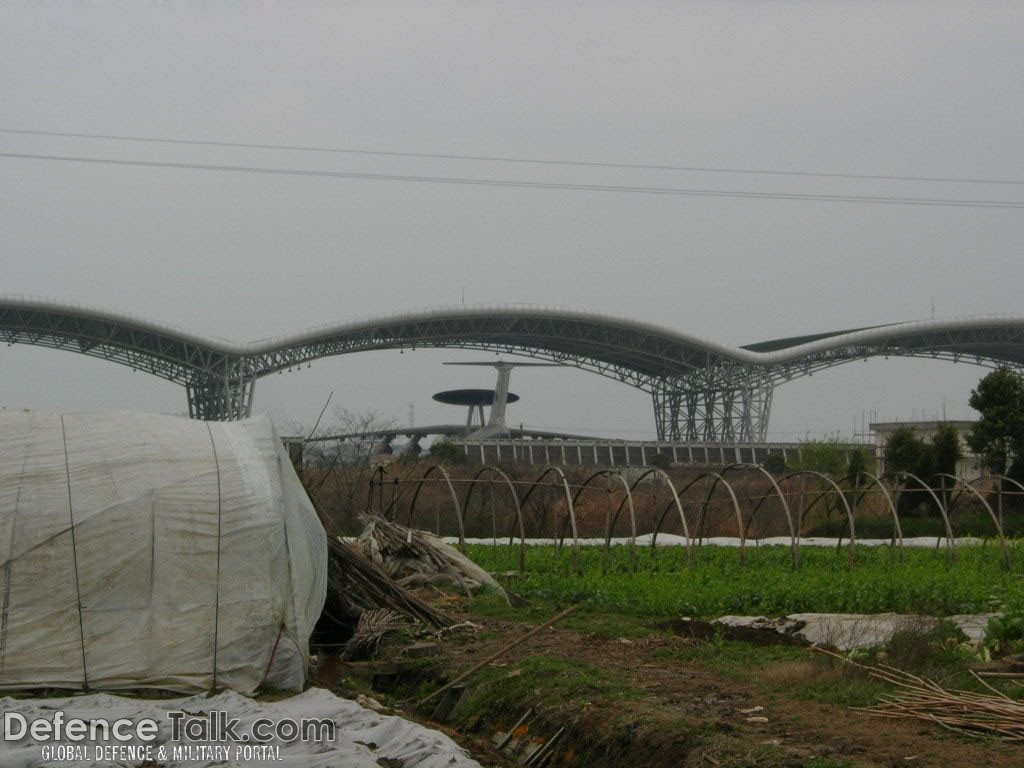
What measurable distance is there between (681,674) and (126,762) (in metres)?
4.09

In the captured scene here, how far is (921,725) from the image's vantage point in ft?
21.5

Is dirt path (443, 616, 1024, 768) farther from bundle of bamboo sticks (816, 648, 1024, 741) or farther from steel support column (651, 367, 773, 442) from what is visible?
steel support column (651, 367, 773, 442)

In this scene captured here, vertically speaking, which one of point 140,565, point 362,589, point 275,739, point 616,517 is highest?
point 140,565

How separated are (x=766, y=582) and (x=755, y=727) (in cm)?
753

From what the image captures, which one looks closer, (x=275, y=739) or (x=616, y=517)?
(x=275, y=739)

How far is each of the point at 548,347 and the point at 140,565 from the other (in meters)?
46.9

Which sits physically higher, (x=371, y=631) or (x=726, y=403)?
(x=726, y=403)

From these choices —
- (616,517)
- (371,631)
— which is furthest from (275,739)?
(616,517)

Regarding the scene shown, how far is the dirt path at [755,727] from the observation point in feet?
19.6

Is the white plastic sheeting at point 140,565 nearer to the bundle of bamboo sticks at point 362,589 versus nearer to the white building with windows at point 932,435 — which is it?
the bundle of bamboo sticks at point 362,589

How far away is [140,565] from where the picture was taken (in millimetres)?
8969

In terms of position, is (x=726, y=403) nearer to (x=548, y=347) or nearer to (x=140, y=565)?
(x=548, y=347)

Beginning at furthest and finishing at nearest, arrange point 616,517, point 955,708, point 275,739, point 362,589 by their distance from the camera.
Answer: point 616,517 < point 362,589 < point 275,739 < point 955,708

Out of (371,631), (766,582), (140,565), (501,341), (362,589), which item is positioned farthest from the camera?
(501,341)
